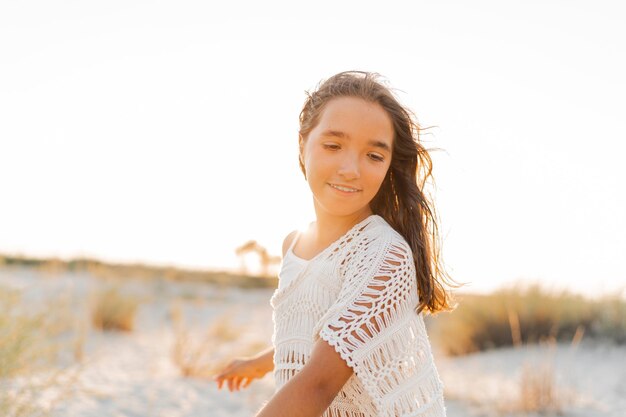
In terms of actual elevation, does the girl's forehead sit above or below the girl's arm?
above

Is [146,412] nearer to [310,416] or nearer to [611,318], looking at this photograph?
[310,416]

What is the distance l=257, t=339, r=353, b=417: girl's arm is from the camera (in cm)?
158

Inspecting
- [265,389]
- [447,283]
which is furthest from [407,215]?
[265,389]

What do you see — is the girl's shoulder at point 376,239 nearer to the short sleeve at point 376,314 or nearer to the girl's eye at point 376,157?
the short sleeve at point 376,314

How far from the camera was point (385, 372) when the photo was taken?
1.80m

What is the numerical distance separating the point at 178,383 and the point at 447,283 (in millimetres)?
4687

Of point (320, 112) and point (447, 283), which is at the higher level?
point (320, 112)

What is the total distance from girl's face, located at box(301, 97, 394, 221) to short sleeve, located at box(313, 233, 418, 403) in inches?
6.1

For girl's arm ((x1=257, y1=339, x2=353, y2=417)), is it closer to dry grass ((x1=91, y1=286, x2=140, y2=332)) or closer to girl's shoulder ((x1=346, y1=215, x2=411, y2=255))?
girl's shoulder ((x1=346, y1=215, x2=411, y2=255))

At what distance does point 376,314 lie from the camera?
5.77ft

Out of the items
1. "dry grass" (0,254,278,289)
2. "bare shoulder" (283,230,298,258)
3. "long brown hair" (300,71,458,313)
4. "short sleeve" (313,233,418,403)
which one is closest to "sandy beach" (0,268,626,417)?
"bare shoulder" (283,230,298,258)

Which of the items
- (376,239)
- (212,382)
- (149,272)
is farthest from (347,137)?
(149,272)

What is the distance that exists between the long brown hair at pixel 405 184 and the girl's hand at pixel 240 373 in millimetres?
819

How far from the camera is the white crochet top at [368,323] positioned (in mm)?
1739
